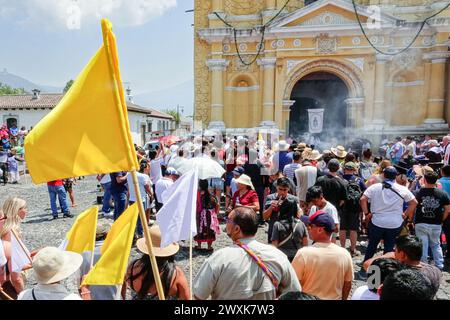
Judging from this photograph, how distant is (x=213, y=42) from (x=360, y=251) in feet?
52.5

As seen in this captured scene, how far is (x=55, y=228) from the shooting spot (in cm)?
817

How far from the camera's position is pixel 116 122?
2.31 metres

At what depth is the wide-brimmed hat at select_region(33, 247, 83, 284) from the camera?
2.41 metres

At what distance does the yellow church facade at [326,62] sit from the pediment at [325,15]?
5 cm

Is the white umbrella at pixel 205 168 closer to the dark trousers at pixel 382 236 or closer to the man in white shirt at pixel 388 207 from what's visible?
the man in white shirt at pixel 388 207

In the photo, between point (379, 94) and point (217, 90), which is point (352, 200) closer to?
point (379, 94)

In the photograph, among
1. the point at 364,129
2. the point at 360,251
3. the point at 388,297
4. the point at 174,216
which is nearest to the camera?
the point at 388,297

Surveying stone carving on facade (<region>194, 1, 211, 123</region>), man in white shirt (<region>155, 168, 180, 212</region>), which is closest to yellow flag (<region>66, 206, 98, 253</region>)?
man in white shirt (<region>155, 168, 180, 212</region>)

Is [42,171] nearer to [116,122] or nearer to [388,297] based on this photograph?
[116,122]

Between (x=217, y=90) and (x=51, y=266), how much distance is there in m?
18.5

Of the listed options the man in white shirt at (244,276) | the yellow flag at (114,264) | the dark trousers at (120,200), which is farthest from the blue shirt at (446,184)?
the dark trousers at (120,200)

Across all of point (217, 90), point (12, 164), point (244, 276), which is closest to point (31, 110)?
point (12, 164)
